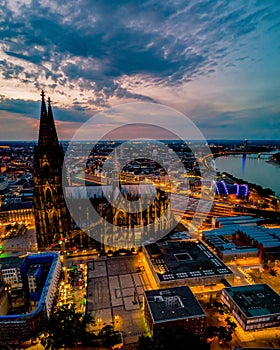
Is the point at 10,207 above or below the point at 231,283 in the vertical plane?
above

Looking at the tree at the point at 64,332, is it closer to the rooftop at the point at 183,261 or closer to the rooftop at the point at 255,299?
the rooftop at the point at 183,261

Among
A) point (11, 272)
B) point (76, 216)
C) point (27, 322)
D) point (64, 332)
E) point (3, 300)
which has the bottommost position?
point (64, 332)

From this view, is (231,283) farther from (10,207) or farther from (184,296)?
(10,207)

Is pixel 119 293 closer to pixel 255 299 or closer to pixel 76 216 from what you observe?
pixel 255 299

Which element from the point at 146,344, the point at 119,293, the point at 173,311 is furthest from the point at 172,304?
the point at 119,293

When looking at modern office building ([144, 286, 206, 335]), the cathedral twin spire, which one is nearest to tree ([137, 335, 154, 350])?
modern office building ([144, 286, 206, 335])

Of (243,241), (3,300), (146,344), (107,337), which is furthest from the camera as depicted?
(243,241)

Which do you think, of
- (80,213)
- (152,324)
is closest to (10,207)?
(80,213)
